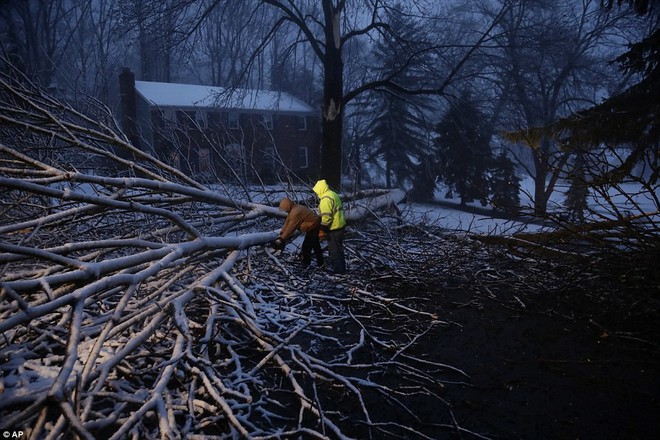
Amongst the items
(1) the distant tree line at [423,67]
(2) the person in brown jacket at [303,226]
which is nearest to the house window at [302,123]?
(1) the distant tree line at [423,67]

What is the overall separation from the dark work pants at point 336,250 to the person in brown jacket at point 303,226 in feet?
0.63

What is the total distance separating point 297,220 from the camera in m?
5.73

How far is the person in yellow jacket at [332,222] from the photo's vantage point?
5957 millimetres

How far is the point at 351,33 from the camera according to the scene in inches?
406

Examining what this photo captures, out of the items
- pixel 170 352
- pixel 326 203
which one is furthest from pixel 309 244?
pixel 170 352

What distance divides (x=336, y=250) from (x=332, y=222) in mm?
488

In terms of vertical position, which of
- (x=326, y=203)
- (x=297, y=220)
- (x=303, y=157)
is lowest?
(x=297, y=220)

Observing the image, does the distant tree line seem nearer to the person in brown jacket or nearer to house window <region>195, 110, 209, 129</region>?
house window <region>195, 110, 209, 129</region>

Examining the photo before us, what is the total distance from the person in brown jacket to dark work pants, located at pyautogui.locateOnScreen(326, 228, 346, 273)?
193mm

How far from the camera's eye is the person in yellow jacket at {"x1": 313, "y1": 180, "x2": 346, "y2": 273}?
19.5ft

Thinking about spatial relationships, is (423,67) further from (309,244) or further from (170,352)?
(170,352)

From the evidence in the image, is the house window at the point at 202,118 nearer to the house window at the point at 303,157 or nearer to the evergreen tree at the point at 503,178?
the evergreen tree at the point at 503,178

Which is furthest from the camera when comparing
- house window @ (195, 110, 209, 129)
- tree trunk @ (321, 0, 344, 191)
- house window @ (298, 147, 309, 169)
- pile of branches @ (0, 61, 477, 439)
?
house window @ (298, 147, 309, 169)

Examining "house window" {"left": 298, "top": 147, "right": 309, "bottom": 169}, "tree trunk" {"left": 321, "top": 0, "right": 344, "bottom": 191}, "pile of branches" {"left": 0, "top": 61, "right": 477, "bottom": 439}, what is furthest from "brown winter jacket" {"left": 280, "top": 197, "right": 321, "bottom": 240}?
"house window" {"left": 298, "top": 147, "right": 309, "bottom": 169}
